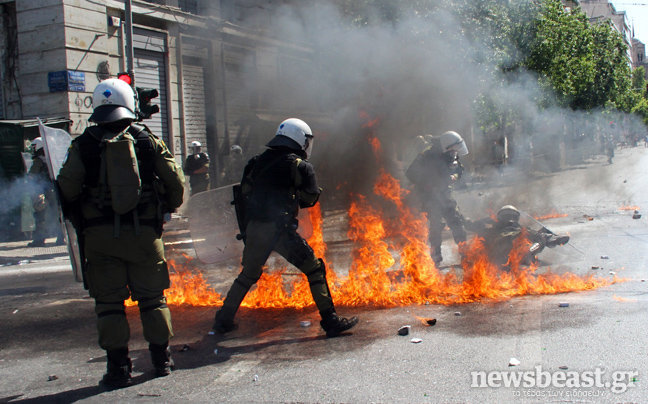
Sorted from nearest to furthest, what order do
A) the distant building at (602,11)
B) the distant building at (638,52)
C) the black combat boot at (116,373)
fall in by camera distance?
the black combat boot at (116,373), the distant building at (602,11), the distant building at (638,52)

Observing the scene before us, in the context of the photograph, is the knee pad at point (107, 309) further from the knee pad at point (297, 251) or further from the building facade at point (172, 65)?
the building facade at point (172, 65)

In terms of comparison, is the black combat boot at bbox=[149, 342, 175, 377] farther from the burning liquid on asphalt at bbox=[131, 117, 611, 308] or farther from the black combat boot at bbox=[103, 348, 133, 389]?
the burning liquid on asphalt at bbox=[131, 117, 611, 308]

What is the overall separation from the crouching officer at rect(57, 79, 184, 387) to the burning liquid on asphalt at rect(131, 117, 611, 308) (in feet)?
5.23

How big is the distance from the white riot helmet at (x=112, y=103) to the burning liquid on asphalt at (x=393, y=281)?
2057 millimetres

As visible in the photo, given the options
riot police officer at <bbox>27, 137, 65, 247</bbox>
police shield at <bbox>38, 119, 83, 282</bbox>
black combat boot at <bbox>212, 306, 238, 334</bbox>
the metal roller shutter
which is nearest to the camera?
police shield at <bbox>38, 119, 83, 282</bbox>

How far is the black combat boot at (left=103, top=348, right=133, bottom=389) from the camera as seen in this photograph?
2975 millimetres

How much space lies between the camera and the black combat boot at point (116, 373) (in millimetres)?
2975

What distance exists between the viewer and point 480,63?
9.39 m

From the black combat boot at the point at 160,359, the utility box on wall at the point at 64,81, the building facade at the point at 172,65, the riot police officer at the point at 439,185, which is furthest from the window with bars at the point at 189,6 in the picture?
the black combat boot at the point at 160,359

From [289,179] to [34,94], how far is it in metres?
9.27

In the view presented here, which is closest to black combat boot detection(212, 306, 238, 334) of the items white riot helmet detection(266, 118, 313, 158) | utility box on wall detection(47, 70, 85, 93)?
white riot helmet detection(266, 118, 313, 158)

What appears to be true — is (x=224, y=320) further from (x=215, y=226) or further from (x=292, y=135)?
(x=292, y=135)

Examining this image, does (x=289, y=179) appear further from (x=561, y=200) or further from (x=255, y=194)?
(x=561, y=200)

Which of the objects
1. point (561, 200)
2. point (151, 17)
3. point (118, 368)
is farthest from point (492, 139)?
point (118, 368)
